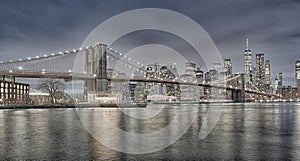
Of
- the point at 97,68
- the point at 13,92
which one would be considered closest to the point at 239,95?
the point at 97,68

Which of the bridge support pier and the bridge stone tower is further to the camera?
the bridge support pier

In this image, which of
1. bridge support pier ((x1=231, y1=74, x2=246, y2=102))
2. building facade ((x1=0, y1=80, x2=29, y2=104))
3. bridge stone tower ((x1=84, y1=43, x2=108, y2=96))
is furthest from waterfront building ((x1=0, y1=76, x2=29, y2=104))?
bridge support pier ((x1=231, y1=74, x2=246, y2=102))

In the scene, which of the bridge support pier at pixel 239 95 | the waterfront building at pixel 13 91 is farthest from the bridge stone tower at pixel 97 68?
the bridge support pier at pixel 239 95

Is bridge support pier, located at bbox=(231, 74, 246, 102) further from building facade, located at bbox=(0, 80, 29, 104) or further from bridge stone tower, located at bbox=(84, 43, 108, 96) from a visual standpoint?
building facade, located at bbox=(0, 80, 29, 104)

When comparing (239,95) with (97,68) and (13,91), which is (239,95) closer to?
(97,68)

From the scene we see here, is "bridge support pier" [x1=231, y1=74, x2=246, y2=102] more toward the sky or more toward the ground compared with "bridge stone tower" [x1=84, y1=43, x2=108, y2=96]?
more toward the ground

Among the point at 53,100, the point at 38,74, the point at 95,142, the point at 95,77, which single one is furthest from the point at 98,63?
the point at 95,142

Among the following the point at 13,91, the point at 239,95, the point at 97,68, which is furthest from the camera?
the point at 239,95

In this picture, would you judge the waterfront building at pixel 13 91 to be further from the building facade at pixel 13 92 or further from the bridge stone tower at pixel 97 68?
the bridge stone tower at pixel 97 68
